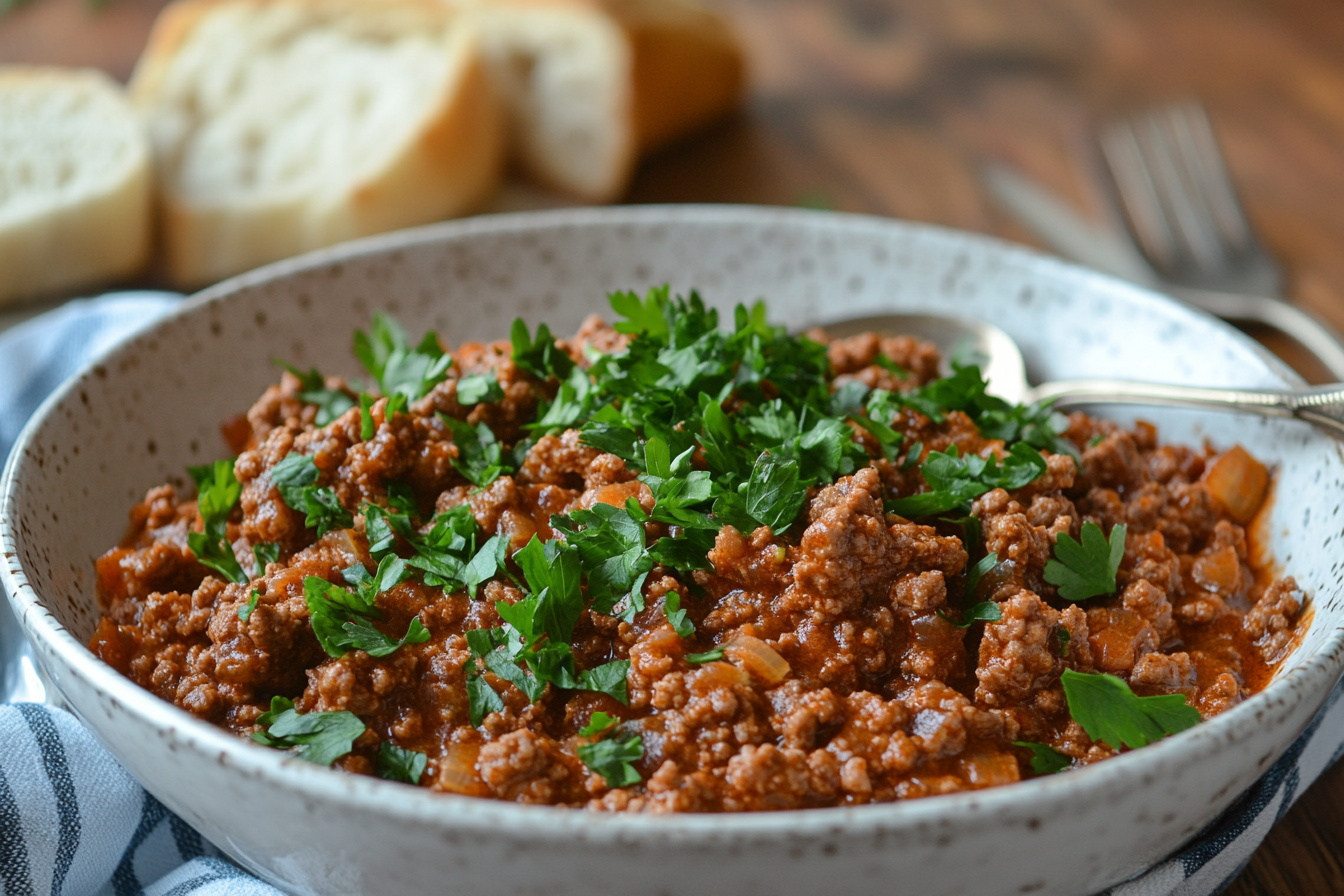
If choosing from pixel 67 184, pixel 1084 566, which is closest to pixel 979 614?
pixel 1084 566

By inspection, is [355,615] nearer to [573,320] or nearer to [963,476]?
[963,476]

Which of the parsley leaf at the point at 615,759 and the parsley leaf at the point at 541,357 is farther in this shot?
the parsley leaf at the point at 541,357

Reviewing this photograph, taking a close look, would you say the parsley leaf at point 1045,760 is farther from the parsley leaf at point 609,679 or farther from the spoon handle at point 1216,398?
the spoon handle at point 1216,398

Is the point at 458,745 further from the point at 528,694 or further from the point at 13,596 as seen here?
the point at 13,596

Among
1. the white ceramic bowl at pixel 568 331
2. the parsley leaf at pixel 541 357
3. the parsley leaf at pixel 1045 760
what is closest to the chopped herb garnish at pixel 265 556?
the white ceramic bowl at pixel 568 331

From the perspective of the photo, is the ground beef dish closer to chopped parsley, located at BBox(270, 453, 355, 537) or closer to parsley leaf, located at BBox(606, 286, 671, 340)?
chopped parsley, located at BBox(270, 453, 355, 537)
